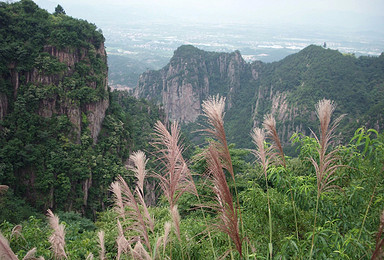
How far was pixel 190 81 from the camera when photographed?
66.7 meters

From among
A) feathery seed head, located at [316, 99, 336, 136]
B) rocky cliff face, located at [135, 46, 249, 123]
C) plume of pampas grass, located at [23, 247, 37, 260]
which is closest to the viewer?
feathery seed head, located at [316, 99, 336, 136]

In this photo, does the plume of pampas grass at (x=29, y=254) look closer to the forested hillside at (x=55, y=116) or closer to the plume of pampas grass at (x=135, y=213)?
the plume of pampas grass at (x=135, y=213)

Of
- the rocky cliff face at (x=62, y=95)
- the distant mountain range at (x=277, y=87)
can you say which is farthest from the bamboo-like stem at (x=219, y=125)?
the distant mountain range at (x=277, y=87)

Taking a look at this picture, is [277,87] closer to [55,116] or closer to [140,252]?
[55,116]

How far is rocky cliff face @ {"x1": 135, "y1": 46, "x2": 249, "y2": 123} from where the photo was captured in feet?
220

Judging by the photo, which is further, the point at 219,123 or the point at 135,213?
the point at 135,213

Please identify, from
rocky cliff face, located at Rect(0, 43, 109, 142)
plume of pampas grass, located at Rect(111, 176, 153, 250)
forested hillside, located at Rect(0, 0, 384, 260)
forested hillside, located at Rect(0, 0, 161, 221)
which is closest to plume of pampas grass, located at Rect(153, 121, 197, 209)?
forested hillside, located at Rect(0, 0, 384, 260)

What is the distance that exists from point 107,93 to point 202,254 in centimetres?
2123

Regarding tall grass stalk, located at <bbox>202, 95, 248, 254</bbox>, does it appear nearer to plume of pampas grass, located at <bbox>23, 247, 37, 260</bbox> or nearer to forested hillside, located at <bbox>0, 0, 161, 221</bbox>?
plume of pampas grass, located at <bbox>23, 247, 37, 260</bbox>

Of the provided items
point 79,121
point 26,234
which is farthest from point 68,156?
point 26,234

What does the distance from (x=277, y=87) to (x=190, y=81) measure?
20.9 metres

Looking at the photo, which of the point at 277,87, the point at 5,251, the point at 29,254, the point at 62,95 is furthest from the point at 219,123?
the point at 277,87

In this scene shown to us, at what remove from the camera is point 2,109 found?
17.5 m

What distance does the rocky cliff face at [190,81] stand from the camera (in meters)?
66.9
